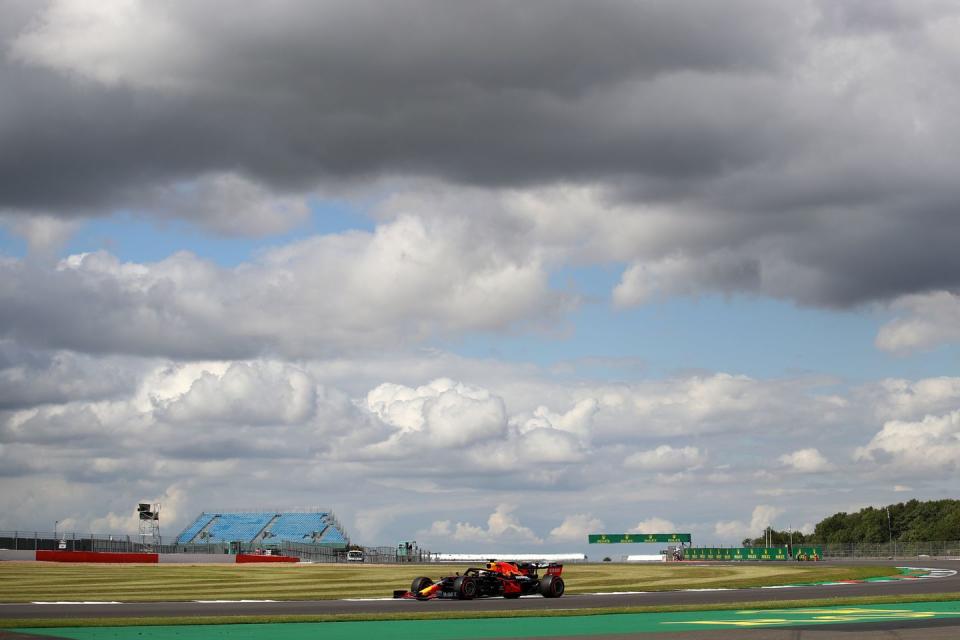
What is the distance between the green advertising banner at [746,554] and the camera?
121 m

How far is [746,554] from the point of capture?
399 feet

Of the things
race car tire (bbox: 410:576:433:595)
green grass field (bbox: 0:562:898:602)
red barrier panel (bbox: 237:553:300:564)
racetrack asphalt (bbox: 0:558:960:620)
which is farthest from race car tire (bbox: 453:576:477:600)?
red barrier panel (bbox: 237:553:300:564)

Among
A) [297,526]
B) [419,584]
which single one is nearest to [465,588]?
[419,584]

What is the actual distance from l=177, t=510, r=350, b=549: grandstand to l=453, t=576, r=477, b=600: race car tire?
103249 millimetres

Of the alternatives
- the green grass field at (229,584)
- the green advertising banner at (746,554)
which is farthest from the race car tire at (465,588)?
the green advertising banner at (746,554)

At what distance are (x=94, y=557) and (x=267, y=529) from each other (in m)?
69.3

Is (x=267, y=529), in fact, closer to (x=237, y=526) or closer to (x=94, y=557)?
(x=237, y=526)

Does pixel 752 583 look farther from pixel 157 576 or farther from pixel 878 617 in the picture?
pixel 157 576

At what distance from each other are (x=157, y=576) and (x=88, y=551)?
3276 cm

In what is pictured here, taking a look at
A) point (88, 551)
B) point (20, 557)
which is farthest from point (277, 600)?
point (88, 551)

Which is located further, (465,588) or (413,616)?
(465,588)

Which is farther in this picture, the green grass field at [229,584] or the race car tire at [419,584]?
the green grass field at [229,584]

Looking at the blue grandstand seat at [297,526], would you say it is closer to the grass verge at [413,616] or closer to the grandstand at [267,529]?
the grandstand at [267,529]

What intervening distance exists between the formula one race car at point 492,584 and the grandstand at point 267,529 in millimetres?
101124
